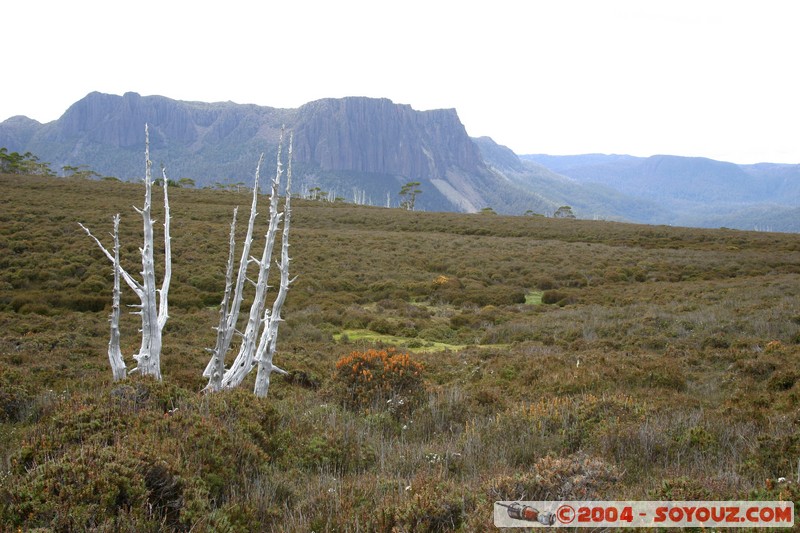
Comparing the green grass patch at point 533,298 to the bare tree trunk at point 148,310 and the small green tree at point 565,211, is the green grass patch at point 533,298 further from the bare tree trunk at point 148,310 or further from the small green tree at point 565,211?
the small green tree at point 565,211

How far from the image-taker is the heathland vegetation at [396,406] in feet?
11.1

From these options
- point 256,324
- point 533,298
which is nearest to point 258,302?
point 256,324

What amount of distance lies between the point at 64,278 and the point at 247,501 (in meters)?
21.5

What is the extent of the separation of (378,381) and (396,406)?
76 cm

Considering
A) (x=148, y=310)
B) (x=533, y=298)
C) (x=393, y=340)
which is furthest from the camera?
(x=533, y=298)

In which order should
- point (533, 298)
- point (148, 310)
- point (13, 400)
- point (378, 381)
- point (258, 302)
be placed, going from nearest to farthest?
point (148, 310) → point (13, 400) → point (258, 302) → point (378, 381) → point (533, 298)

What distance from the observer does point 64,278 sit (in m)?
20.4

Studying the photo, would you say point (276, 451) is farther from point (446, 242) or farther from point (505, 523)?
point (446, 242)

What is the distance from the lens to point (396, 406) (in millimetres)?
7000

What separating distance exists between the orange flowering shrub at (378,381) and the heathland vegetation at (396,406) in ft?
0.12

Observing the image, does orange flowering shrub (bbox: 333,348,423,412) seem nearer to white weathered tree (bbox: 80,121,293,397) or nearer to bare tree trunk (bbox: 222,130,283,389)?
white weathered tree (bbox: 80,121,293,397)

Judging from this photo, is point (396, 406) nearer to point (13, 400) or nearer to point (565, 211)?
point (13, 400)

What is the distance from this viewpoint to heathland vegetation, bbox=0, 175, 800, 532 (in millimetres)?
3379

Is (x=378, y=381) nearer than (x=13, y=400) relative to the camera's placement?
No
